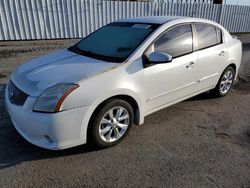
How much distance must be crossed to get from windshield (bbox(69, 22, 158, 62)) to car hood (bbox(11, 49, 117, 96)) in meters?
0.20

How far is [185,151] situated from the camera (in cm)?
293

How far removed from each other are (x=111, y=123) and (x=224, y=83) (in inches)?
110

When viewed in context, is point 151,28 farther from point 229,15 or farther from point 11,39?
point 229,15

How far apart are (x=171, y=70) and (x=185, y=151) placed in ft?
3.71

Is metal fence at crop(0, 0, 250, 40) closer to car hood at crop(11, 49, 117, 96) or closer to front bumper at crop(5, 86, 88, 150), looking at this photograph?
car hood at crop(11, 49, 117, 96)

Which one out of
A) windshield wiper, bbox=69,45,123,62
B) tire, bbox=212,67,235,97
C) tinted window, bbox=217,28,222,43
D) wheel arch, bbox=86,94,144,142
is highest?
tinted window, bbox=217,28,222,43

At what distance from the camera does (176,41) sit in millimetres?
3402

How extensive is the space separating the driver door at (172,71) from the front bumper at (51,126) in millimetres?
1062

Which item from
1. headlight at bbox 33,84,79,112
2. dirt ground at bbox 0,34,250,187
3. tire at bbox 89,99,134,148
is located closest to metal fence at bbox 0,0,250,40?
dirt ground at bbox 0,34,250,187

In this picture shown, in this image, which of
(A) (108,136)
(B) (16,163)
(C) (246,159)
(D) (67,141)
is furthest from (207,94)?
(B) (16,163)

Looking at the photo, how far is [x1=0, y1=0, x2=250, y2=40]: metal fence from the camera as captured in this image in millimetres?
9531

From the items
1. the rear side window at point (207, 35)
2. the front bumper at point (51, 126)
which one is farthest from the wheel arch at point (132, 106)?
the rear side window at point (207, 35)

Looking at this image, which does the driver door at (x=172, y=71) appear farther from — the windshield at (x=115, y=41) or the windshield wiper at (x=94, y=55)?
the windshield wiper at (x=94, y=55)

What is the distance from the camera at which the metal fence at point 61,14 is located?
9.53 metres
